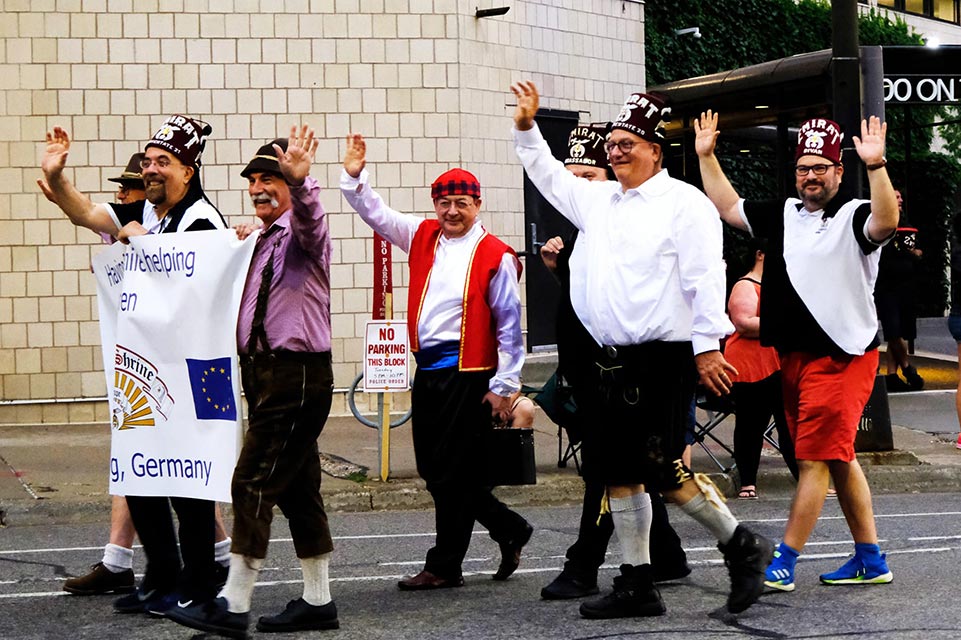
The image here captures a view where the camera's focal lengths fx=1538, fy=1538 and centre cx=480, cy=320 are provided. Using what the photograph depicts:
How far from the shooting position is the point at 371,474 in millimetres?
10789

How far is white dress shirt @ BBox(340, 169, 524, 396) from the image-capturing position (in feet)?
22.7

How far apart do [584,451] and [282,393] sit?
1.33m

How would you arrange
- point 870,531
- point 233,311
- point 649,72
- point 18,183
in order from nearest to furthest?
point 233,311
point 870,531
point 18,183
point 649,72

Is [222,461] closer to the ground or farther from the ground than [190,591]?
farther from the ground

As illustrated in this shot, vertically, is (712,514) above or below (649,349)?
below

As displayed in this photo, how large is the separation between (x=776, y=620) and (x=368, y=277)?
8.73 meters

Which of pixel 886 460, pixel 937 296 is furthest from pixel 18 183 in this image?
pixel 937 296

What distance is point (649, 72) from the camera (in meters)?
21.6

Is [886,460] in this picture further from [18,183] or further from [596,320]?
[18,183]

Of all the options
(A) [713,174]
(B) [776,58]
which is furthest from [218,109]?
(B) [776,58]

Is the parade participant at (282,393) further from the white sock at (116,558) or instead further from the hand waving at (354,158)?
the white sock at (116,558)

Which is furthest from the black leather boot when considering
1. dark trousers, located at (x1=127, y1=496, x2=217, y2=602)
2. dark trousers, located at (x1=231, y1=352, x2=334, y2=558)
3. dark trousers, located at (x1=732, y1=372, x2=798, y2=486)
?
dark trousers, located at (x1=732, y1=372, x2=798, y2=486)

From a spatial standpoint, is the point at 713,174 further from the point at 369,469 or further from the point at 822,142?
the point at 369,469

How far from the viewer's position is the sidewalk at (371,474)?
388 inches
